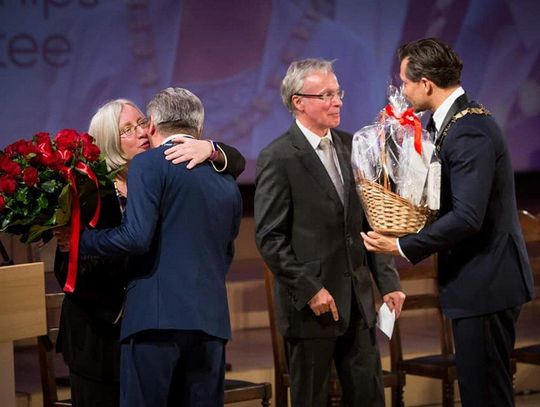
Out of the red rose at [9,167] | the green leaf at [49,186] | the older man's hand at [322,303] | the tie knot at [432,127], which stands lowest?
the older man's hand at [322,303]

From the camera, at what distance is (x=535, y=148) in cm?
791

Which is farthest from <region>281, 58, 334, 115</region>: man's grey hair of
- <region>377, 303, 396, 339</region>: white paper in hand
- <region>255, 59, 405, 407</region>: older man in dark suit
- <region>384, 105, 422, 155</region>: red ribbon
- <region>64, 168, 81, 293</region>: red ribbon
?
<region>64, 168, 81, 293</region>: red ribbon

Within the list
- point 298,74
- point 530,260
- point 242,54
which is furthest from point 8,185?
point 242,54

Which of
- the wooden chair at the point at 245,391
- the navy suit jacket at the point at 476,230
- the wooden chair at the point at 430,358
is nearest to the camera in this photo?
the navy suit jacket at the point at 476,230

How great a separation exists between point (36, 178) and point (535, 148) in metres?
5.42

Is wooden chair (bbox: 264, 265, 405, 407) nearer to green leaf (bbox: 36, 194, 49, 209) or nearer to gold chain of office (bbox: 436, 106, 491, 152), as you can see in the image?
gold chain of office (bbox: 436, 106, 491, 152)

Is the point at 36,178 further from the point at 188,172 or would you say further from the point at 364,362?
the point at 364,362

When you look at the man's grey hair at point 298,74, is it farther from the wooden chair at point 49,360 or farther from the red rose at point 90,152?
the wooden chair at point 49,360

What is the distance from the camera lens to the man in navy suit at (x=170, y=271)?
3.20 m

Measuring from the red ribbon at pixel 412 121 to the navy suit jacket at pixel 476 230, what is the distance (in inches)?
3.9

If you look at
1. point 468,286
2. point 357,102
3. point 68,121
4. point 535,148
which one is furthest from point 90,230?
point 535,148

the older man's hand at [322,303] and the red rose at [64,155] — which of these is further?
the older man's hand at [322,303]

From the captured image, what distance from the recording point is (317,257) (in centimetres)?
407

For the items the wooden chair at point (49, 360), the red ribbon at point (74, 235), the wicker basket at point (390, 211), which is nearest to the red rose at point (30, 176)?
the red ribbon at point (74, 235)
